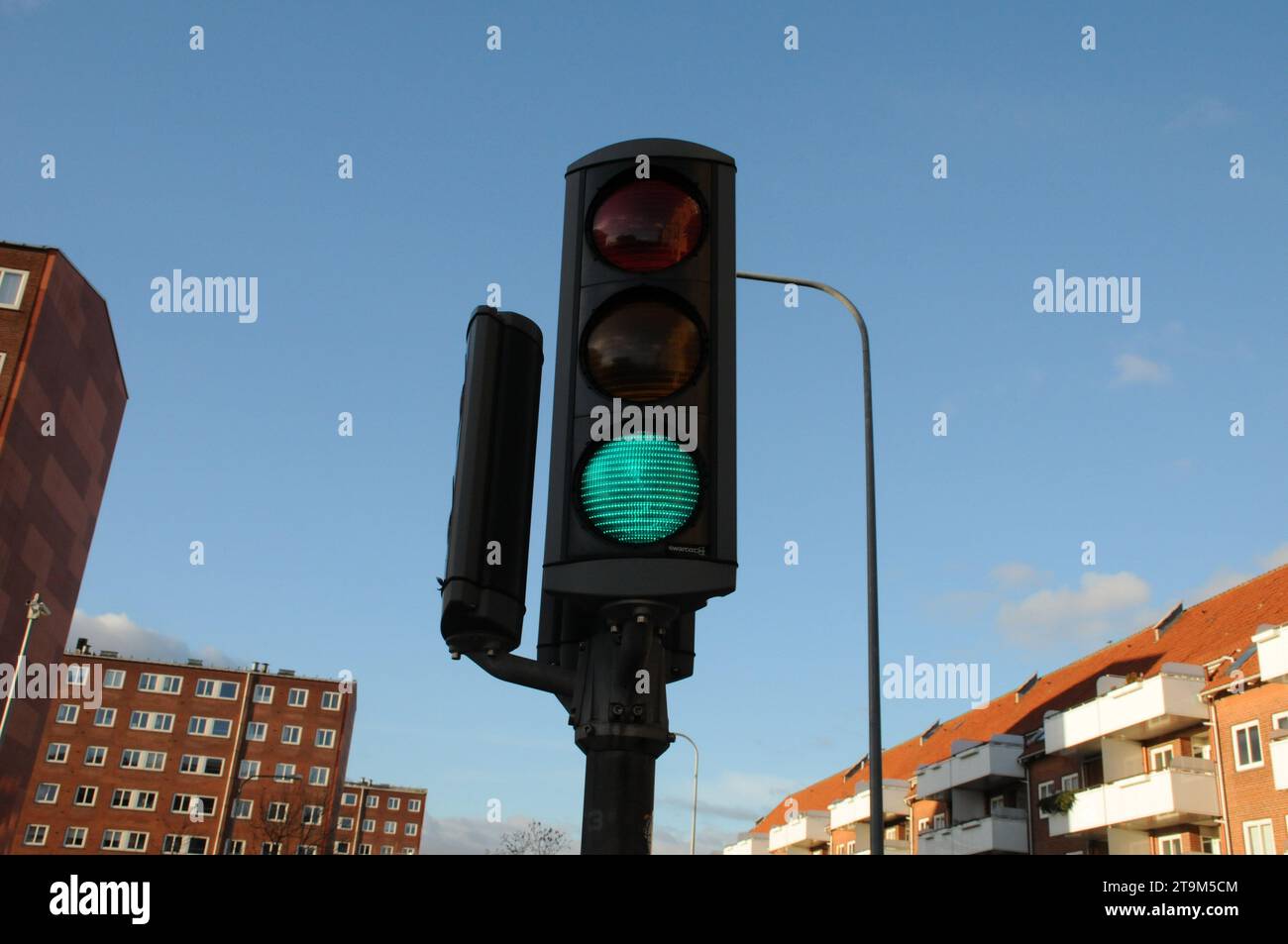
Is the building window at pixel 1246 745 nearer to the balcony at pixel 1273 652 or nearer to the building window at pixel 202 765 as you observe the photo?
the balcony at pixel 1273 652

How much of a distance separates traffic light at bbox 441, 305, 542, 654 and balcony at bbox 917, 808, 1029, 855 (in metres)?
44.5

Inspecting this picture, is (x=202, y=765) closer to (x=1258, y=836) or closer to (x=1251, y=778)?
(x=1251, y=778)

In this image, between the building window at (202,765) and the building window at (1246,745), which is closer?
the building window at (1246,745)

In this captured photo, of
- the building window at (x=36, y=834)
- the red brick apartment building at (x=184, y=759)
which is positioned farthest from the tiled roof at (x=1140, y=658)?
the building window at (x=36, y=834)

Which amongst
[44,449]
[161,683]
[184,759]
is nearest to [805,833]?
[44,449]

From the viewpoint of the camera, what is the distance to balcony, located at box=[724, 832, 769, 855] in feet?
238

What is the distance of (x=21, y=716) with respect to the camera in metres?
55.2

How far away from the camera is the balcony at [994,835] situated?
44594mm

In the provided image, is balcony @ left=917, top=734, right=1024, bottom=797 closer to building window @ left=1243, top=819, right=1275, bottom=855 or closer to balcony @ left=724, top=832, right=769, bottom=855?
building window @ left=1243, top=819, right=1275, bottom=855

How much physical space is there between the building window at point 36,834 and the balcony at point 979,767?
75.0 meters

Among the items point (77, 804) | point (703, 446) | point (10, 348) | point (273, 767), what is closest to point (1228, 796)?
point (703, 446)

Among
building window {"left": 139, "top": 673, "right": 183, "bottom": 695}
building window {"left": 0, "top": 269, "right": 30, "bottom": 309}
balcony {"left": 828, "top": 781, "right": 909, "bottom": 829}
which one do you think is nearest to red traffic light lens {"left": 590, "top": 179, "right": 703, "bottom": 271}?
balcony {"left": 828, "top": 781, "right": 909, "bottom": 829}
